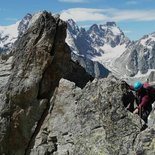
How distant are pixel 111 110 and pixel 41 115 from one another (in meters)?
6.60

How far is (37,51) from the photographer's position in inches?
1248

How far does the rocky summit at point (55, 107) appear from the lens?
25562mm

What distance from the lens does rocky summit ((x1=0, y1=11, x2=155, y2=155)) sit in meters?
25.6

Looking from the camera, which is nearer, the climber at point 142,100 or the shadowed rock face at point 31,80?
the climber at point 142,100

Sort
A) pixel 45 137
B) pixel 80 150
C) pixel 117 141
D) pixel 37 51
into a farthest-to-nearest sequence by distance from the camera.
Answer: pixel 37 51 → pixel 45 137 → pixel 80 150 → pixel 117 141

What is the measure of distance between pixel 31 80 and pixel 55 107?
8.65 ft

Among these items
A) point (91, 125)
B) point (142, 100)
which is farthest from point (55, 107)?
point (142, 100)

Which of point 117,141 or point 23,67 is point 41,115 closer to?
point 23,67

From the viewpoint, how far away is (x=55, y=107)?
30406mm

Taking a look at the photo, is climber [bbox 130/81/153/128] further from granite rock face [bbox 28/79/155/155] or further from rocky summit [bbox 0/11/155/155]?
granite rock face [bbox 28/79/155/155]

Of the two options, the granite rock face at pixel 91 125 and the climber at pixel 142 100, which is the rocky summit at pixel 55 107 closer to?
the granite rock face at pixel 91 125

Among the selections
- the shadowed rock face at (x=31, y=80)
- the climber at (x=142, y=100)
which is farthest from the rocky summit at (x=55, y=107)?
the climber at (x=142, y=100)

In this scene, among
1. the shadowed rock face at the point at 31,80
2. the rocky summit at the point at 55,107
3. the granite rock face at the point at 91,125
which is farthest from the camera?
the shadowed rock face at the point at 31,80

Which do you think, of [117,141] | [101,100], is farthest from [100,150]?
[101,100]
